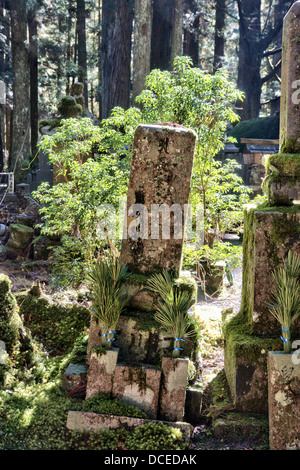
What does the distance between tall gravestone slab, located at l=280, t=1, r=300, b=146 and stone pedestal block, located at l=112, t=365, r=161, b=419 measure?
2752mm

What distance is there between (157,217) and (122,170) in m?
2.88

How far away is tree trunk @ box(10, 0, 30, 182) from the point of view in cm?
1702

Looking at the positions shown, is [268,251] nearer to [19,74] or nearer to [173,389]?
[173,389]

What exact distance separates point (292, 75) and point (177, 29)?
13.8 m

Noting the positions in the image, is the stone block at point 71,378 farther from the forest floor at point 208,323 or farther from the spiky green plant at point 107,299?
the forest floor at point 208,323

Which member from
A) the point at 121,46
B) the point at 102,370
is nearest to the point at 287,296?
the point at 102,370

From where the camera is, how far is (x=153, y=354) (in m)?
5.10

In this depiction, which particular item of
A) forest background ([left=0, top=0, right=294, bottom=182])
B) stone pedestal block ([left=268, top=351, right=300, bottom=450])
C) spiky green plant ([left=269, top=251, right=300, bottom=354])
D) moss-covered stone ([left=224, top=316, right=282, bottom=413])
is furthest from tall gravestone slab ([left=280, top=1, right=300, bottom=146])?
forest background ([left=0, top=0, right=294, bottom=182])

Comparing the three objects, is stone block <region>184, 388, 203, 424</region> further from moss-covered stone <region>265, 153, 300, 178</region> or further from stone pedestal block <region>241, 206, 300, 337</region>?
moss-covered stone <region>265, 153, 300, 178</region>

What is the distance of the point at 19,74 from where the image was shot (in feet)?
56.3
